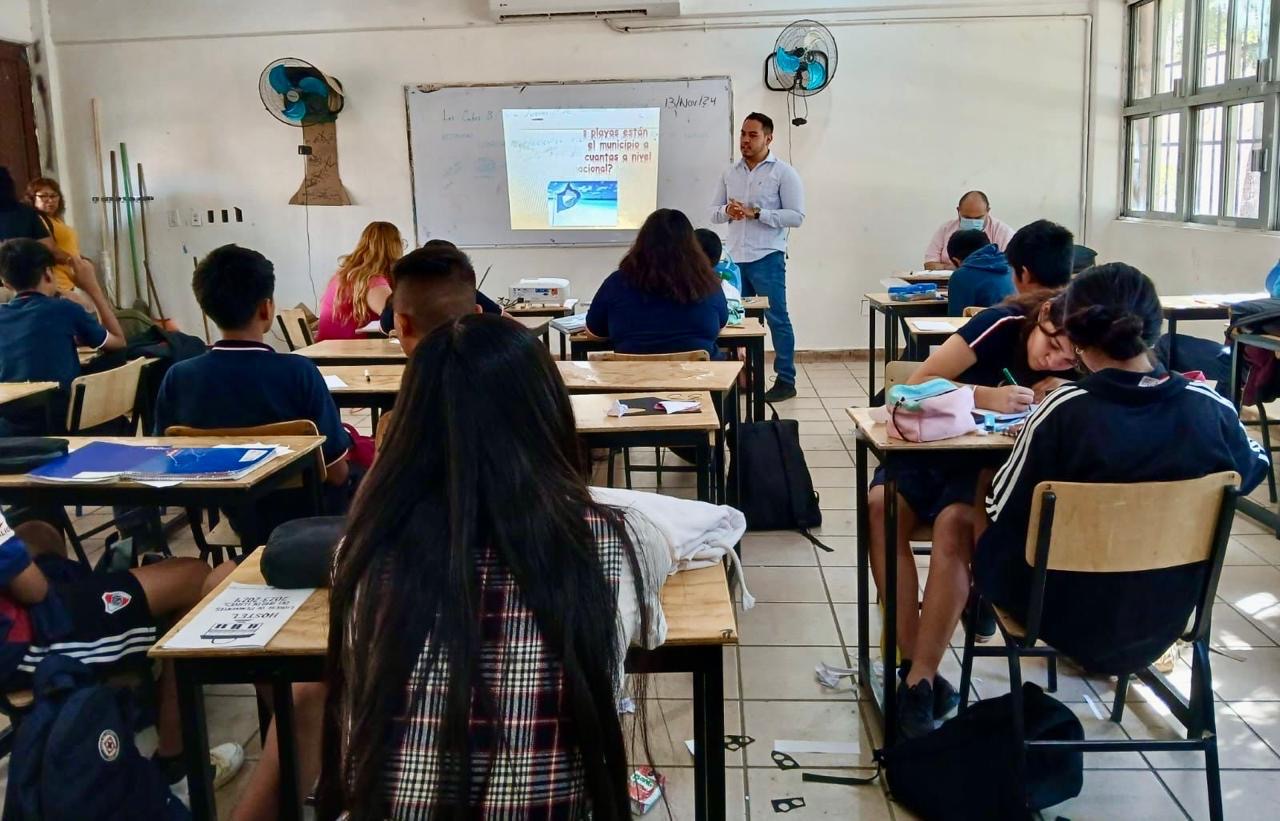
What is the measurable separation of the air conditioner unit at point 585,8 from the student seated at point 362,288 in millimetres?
2975

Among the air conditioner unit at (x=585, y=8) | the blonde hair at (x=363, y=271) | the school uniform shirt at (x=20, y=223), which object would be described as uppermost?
the air conditioner unit at (x=585, y=8)

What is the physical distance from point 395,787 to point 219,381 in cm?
172

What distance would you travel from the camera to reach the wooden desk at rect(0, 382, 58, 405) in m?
3.01

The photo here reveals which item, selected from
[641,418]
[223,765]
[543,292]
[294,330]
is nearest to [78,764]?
[223,765]

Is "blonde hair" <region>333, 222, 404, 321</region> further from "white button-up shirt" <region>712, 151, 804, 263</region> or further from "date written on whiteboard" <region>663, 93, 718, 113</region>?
"date written on whiteboard" <region>663, 93, 718, 113</region>

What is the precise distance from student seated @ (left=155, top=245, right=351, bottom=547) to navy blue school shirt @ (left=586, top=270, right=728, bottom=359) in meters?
1.35

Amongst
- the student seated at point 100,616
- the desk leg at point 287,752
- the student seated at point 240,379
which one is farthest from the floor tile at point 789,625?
the desk leg at point 287,752

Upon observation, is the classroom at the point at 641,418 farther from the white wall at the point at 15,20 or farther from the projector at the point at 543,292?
the white wall at the point at 15,20

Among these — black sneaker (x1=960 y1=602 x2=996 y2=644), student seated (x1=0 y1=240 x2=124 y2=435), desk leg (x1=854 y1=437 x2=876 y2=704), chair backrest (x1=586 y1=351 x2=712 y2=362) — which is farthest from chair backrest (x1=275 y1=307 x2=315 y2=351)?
black sneaker (x1=960 y1=602 x2=996 y2=644)

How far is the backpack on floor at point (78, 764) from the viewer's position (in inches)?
59.1

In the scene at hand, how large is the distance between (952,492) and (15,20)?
7277 mm

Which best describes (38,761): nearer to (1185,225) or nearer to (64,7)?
(1185,225)

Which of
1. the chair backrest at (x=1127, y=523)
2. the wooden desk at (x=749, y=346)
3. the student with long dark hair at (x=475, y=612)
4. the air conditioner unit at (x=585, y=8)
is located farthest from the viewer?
the air conditioner unit at (x=585, y=8)

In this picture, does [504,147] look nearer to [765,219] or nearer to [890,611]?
[765,219]
